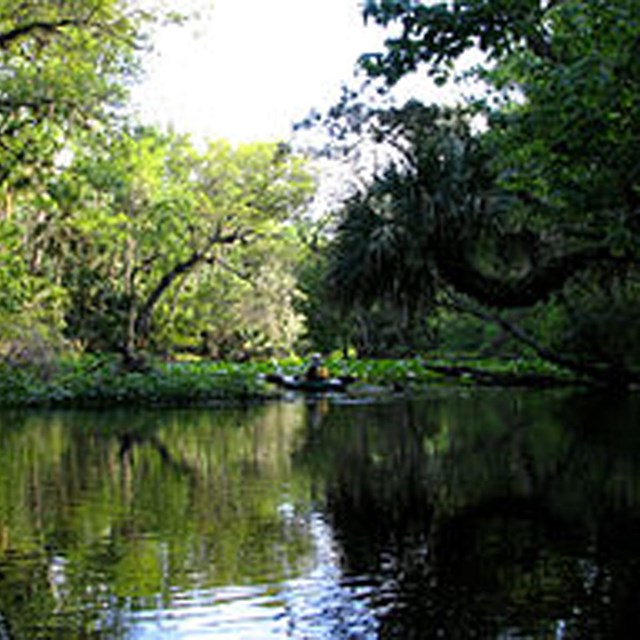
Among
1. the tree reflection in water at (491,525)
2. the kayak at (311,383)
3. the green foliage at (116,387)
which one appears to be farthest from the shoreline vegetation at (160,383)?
the tree reflection in water at (491,525)

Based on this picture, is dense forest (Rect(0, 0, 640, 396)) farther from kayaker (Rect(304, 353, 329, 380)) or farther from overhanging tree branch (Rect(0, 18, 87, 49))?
kayaker (Rect(304, 353, 329, 380))

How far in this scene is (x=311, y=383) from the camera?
28266 mm

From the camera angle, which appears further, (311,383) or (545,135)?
(311,383)

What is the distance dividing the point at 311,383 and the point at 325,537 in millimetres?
21332

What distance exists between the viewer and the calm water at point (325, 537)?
481 centimetres

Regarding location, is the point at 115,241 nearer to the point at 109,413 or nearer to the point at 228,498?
the point at 109,413

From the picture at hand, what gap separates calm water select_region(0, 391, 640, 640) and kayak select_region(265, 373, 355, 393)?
13.4 m

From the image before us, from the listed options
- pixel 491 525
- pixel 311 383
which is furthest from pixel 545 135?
pixel 311 383

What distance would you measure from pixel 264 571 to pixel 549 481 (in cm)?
437

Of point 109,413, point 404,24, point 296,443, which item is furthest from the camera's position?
point 109,413

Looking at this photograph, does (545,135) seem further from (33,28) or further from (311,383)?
(311,383)

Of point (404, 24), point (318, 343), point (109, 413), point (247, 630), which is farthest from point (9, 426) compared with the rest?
point (318, 343)

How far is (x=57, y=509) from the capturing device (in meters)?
8.38

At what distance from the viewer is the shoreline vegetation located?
24.0m
